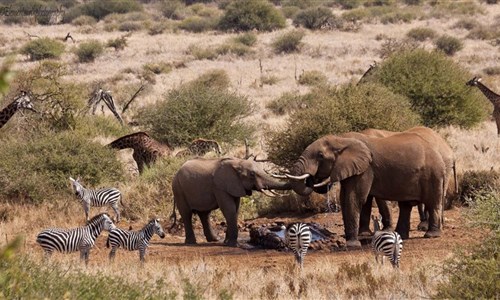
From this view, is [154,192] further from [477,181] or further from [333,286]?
[333,286]

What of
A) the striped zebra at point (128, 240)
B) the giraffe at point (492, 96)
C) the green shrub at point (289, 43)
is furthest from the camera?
the green shrub at point (289, 43)

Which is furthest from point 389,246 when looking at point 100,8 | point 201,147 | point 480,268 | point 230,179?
point 100,8

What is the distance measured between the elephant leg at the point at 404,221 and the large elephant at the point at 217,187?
1.72 meters

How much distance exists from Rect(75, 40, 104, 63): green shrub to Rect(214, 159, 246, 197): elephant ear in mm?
33797

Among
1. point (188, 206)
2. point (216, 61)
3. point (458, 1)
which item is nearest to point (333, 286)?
point (188, 206)

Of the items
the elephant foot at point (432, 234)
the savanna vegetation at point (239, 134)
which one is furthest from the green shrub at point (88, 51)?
the elephant foot at point (432, 234)

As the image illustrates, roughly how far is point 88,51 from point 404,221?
3483 cm

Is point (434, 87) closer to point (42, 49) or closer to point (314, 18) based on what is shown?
point (42, 49)

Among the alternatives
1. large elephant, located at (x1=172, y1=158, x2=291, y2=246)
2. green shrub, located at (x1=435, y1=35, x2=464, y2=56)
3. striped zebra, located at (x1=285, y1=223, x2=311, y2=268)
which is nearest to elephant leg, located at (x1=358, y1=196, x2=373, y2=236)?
large elephant, located at (x1=172, y1=158, x2=291, y2=246)

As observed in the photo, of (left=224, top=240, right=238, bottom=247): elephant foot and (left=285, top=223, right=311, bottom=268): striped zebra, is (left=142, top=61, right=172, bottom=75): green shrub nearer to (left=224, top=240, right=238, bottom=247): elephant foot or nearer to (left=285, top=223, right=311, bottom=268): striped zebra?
(left=224, top=240, right=238, bottom=247): elephant foot

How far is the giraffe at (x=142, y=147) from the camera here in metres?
17.8

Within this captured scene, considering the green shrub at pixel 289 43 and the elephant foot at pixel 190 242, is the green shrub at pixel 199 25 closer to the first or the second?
the green shrub at pixel 289 43

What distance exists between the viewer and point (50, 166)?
16.4 m

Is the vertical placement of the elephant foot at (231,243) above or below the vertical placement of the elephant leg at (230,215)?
below
